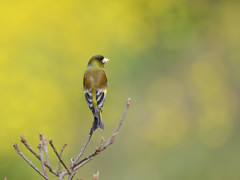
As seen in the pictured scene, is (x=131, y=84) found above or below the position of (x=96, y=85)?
above

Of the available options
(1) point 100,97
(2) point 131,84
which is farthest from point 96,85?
(2) point 131,84

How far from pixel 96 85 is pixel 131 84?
5.90m

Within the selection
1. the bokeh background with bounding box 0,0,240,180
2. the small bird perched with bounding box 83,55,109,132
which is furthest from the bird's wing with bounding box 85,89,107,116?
the bokeh background with bounding box 0,0,240,180

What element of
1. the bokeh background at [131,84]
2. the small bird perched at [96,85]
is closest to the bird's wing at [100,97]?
the small bird perched at [96,85]

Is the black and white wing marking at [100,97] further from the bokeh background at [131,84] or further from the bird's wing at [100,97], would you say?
the bokeh background at [131,84]

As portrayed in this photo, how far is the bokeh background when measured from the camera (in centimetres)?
732

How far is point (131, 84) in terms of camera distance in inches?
358

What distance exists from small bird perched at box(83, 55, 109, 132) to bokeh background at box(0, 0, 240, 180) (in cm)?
375

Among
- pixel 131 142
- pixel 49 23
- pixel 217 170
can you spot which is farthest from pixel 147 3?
pixel 217 170

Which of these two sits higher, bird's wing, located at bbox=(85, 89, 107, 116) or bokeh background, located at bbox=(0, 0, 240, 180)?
bokeh background, located at bbox=(0, 0, 240, 180)

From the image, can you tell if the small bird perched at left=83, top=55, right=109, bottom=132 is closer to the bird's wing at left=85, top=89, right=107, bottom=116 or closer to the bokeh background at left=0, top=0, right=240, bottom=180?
the bird's wing at left=85, top=89, right=107, bottom=116

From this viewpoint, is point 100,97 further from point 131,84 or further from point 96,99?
point 131,84

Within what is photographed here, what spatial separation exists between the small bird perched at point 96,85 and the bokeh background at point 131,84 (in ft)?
12.3

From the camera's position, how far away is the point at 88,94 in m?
3.21
